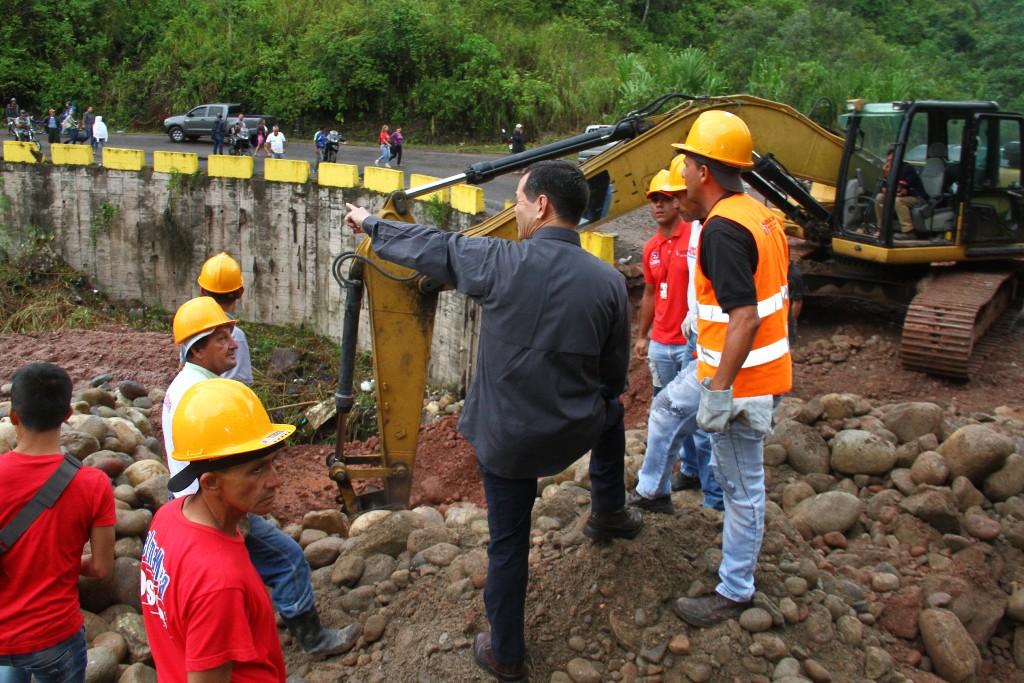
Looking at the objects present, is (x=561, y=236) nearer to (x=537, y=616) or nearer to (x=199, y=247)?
(x=537, y=616)

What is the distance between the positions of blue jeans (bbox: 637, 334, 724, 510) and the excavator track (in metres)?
3.53

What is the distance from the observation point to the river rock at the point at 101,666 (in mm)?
3531

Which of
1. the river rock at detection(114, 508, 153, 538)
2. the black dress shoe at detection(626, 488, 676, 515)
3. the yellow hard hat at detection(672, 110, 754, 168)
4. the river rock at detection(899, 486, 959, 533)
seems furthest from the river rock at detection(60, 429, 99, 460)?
the river rock at detection(899, 486, 959, 533)

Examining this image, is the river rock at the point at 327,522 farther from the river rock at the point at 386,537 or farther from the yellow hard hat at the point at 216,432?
the yellow hard hat at the point at 216,432

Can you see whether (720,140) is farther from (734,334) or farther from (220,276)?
(220,276)

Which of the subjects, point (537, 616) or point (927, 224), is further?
point (927, 224)

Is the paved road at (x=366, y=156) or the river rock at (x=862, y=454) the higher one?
the paved road at (x=366, y=156)

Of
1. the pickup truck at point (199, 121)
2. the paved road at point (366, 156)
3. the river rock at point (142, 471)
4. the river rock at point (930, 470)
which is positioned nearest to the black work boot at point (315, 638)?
the river rock at point (142, 471)

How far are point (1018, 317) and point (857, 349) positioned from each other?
7.65 feet

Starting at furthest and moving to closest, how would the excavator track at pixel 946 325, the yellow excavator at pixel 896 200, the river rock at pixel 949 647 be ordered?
the excavator track at pixel 946 325
the yellow excavator at pixel 896 200
the river rock at pixel 949 647

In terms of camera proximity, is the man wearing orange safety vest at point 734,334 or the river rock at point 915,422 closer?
the man wearing orange safety vest at point 734,334

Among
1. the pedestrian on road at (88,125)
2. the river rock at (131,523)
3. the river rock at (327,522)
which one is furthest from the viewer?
the pedestrian on road at (88,125)

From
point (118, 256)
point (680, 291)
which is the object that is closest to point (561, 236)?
point (680, 291)

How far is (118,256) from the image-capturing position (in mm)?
16578
